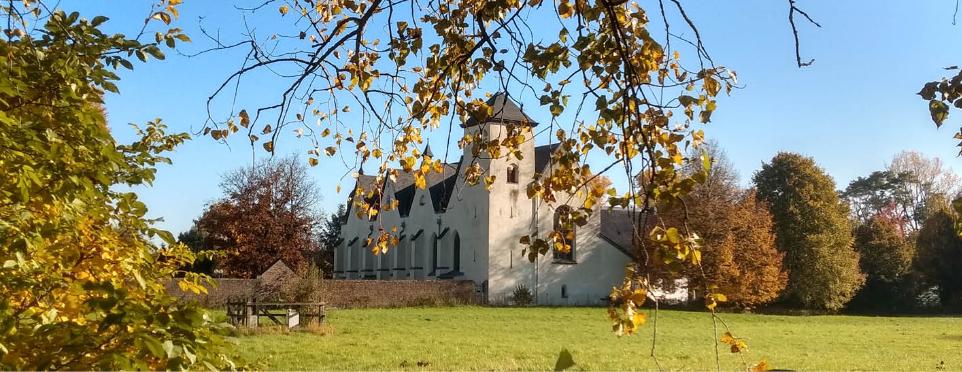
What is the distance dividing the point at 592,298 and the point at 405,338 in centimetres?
2452

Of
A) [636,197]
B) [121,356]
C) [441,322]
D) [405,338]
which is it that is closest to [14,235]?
[121,356]

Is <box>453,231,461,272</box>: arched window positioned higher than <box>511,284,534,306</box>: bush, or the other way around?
<box>453,231,461,272</box>: arched window

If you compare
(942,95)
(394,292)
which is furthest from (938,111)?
(394,292)

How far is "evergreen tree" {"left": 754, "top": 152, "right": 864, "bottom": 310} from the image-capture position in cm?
3862

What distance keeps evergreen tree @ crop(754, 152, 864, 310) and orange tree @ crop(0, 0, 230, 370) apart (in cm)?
3926

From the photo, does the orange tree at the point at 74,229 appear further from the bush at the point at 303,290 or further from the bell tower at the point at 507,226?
the bell tower at the point at 507,226

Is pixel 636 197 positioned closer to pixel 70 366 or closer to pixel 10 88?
pixel 70 366

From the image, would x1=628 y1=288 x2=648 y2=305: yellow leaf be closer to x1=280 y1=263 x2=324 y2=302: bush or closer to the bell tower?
x1=280 y1=263 x2=324 y2=302: bush

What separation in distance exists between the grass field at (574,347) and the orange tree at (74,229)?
5.00 metres

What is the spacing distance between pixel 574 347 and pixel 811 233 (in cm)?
2943

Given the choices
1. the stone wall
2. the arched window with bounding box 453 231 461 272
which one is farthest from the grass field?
the arched window with bounding box 453 231 461 272

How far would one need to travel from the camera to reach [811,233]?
39.6 m

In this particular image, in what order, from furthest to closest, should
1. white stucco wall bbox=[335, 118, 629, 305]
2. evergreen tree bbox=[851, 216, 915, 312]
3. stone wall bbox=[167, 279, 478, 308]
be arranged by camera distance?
1. evergreen tree bbox=[851, 216, 915, 312]
2. white stucco wall bbox=[335, 118, 629, 305]
3. stone wall bbox=[167, 279, 478, 308]

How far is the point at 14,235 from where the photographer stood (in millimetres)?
3250
